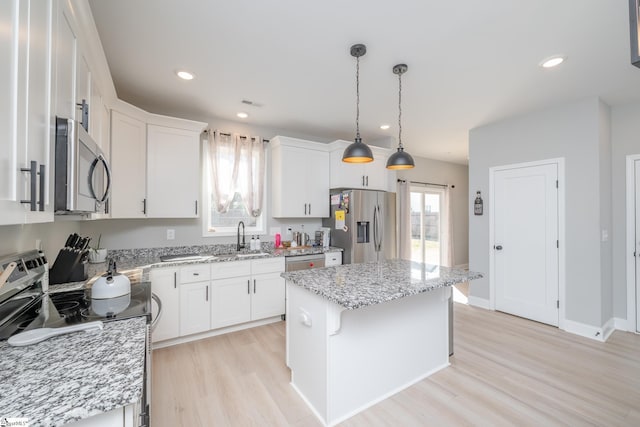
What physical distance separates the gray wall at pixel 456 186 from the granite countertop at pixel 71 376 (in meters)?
5.96

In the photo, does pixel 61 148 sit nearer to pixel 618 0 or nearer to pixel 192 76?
pixel 192 76

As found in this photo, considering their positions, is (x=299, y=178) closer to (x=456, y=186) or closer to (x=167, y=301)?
(x=167, y=301)

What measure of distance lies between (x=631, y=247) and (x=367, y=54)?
12.3ft

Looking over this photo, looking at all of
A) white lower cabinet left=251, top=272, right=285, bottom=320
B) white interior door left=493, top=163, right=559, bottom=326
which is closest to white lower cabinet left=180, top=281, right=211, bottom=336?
white lower cabinet left=251, top=272, right=285, bottom=320

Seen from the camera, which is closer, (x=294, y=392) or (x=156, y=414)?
(x=156, y=414)

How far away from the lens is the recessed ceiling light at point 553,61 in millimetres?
2238

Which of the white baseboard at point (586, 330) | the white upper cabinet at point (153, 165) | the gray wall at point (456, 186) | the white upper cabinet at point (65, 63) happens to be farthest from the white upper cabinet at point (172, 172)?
the gray wall at point (456, 186)

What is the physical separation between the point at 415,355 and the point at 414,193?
4.31 m

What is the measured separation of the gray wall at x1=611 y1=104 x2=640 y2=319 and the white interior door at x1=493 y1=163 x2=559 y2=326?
0.67m

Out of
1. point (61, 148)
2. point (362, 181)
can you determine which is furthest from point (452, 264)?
point (61, 148)

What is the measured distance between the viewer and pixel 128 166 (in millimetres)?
2695

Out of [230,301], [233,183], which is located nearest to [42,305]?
[230,301]

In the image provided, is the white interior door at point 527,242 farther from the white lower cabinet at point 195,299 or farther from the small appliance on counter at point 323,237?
the white lower cabinet at point 195,299

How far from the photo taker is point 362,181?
429cm
